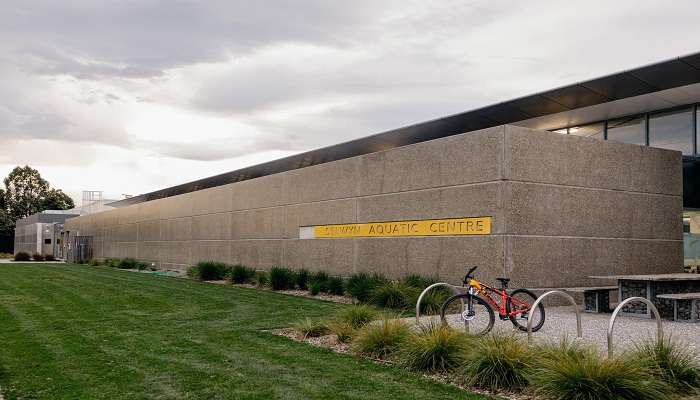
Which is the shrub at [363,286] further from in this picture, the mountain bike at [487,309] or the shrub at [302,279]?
the shrub at [302,279]

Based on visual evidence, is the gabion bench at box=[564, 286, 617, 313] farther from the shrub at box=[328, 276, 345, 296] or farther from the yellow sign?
the shrub at box=[328, 276, 345, 296]

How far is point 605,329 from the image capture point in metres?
10.4

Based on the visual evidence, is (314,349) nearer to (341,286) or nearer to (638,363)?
(638,363)

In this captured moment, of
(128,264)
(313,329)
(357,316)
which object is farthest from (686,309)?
(128,264)

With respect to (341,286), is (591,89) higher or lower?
higher

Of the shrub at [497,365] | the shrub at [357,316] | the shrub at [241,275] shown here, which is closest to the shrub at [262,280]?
the shrub at [241,275]

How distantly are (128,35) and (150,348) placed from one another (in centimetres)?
880

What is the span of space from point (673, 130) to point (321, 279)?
10.4 metres

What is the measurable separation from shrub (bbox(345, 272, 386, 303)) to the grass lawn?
0.69 m

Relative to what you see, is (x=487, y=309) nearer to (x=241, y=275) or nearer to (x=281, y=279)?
(x=281, y=279)

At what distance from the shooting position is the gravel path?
909cm

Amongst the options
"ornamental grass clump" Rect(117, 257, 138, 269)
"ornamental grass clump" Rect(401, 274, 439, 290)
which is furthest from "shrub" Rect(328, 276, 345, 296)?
"ornamental grass clump" Rect(117, 257, 138, 269)

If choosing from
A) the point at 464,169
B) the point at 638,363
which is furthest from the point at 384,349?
the point at 464,169

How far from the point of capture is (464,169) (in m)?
14.6
